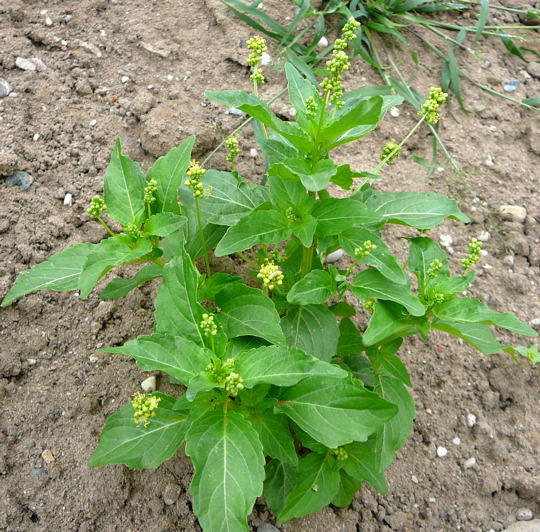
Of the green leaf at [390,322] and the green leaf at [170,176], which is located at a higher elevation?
the green leaf at [170,176]

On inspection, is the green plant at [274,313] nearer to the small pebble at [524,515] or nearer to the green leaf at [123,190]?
the green leaf at [123,190]

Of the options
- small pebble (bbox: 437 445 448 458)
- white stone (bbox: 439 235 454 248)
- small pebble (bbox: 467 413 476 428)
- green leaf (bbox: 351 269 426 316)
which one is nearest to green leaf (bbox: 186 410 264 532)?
green leaf (bbox: 351 269 426 316)

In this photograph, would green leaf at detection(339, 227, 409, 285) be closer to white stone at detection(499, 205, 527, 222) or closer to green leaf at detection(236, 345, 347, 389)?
green leaf at detection(236, 345, 347, 389)

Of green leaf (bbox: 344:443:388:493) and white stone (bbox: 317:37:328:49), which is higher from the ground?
white stone (bbox: 317:37:328:49)

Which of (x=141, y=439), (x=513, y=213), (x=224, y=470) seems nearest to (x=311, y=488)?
(x=224, y=470)

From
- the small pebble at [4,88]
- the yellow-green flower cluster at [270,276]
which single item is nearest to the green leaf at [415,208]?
the yellow-green flower cluster at [270,276]

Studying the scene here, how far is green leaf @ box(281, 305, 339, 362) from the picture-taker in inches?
106

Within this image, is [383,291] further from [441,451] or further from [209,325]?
[441,451]

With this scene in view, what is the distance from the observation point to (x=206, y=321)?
2.20 m

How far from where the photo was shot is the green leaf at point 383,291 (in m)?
2.49

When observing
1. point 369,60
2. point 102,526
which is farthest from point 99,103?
point 102,526

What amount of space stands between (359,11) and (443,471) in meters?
3.58

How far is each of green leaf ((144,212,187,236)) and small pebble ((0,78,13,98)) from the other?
206 centimetres

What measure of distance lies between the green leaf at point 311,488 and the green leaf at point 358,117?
1.59 metres
